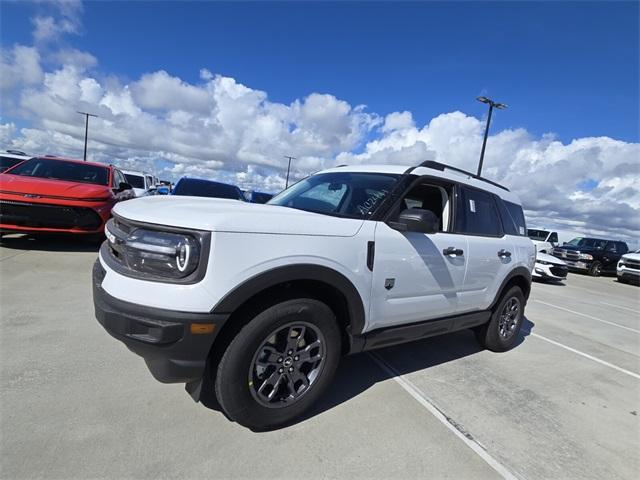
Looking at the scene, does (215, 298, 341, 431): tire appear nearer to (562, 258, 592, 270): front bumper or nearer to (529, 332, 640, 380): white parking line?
(529, 332, 640, 380): white parking line

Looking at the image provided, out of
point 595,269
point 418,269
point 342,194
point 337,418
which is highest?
point 342,194

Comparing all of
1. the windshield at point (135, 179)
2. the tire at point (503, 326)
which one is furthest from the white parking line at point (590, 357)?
the windshield at point (135, 179)

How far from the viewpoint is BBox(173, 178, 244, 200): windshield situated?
307 inches

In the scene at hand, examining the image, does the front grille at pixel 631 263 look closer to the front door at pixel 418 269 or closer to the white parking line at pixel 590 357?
the white parking line at pixel 590 357

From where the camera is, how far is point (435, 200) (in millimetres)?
3703

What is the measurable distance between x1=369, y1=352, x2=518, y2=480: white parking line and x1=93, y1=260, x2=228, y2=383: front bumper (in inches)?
71.4

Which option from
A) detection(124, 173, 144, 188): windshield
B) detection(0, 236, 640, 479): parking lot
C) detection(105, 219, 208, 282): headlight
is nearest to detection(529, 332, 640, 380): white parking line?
detection(0, 236, 640, 479): parking lot

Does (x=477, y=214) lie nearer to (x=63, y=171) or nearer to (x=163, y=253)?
(x=163, y=253)

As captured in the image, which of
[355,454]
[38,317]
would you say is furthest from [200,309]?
[38,317]

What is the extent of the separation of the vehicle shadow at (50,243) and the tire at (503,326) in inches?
267

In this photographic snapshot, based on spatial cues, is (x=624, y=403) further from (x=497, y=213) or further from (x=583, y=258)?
(x=583, y=258)

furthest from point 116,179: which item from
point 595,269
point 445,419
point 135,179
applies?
point 595,269

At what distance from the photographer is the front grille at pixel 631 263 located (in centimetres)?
1605

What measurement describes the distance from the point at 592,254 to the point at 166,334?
21480mm
